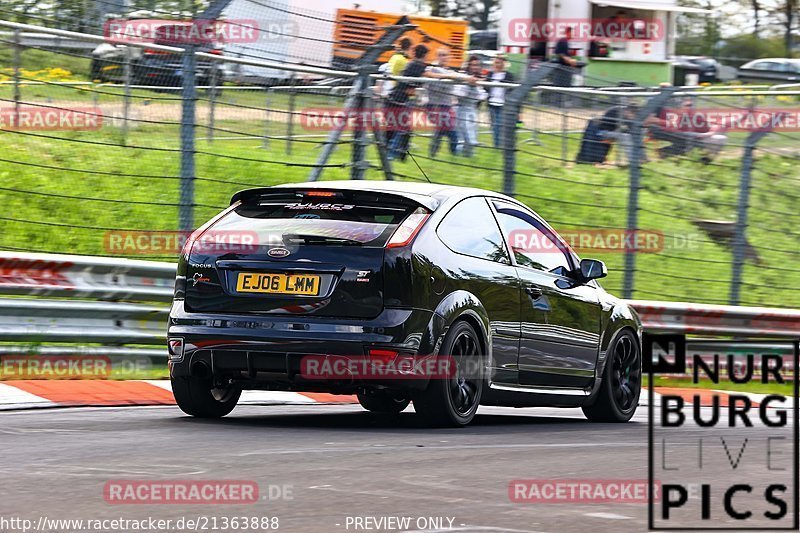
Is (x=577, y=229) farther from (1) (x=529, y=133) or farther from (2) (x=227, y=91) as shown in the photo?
(2) (x=227, y=91)

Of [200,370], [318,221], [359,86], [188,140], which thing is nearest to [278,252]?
[318,221]

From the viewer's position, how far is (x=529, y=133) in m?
14.6

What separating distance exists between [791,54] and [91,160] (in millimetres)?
50198

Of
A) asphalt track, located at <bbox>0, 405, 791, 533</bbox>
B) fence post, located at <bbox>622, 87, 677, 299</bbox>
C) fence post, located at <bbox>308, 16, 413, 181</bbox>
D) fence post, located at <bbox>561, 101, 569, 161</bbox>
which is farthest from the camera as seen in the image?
fence post, located at <bbox>622, 87, 677, 299</bbox>

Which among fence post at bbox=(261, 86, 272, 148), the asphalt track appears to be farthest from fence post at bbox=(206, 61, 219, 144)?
the asphalt track

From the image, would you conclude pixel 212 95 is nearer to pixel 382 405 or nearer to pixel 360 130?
pixel 360 130

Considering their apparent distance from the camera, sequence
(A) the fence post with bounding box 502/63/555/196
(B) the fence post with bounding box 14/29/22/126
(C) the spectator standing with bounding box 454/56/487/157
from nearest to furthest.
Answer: (B) the fence post with bounding box 14/29/22/126 < (A) the fence post with bounding box 502/63/555/196 < (C) the spectator standing with bounding box 454/56/487/157

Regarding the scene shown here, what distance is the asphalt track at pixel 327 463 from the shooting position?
5.63 meters

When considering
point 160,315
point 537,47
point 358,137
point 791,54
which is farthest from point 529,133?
point 791,54

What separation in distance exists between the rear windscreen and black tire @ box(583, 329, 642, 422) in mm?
2508

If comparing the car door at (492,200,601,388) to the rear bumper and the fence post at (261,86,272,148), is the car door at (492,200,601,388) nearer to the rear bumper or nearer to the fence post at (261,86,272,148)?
the rear bumper

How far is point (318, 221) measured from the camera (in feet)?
28.0

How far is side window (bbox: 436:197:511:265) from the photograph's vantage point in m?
8.80

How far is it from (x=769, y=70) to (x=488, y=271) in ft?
123
